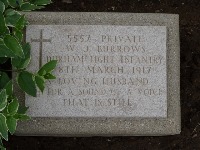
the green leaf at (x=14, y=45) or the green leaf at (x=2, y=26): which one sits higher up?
the green leaf at (x=2, y=26)

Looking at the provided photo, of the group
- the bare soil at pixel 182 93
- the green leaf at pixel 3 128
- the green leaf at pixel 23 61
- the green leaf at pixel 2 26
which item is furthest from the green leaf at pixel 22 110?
the bare soil at pixel 182 93

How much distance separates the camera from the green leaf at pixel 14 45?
2186mm

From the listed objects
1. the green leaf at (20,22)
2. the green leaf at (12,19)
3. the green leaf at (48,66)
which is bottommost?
the green leaf at (48,66)

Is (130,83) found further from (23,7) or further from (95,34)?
(23,7)

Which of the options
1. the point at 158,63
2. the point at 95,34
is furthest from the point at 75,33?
the point at 158,63

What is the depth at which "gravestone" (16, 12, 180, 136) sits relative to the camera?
8.95ft

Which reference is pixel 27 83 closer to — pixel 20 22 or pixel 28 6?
pixel 20 22

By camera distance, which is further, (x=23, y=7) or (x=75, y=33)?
(x=75, y=33)

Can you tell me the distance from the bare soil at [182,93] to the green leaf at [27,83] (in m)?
0.88

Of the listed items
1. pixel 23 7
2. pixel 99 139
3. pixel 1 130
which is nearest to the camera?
pixel 1 130

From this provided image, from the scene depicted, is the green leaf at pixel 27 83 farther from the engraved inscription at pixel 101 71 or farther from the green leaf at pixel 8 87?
the engraved inscription at pixel 101 71

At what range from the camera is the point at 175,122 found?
109 inches

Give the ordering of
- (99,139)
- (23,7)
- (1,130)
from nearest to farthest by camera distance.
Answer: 1. (1,130)
2. (23,7)
3. (99,139)

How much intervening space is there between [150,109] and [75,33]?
0.67m
